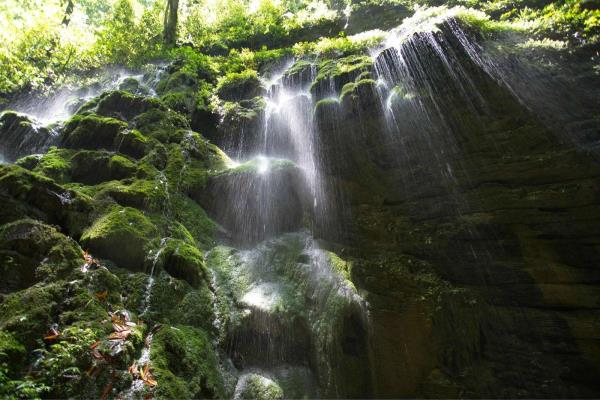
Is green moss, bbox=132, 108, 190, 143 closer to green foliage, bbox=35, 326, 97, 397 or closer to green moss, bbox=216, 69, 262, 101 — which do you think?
green moss, bbox=216, 69, 262, 101

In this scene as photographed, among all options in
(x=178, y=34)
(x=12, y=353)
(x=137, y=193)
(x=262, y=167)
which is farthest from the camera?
(x=178, y=34)

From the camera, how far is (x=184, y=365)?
16.5 feet

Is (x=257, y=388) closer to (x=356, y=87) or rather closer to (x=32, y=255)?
(x=32, y=255)

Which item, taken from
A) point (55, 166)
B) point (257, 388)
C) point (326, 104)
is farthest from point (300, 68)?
point (257, 388)

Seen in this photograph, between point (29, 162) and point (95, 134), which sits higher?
point (95, 134)

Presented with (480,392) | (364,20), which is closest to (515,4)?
(364,20)

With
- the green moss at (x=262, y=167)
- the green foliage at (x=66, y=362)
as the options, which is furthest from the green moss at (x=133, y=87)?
the green foliage at (x=66, y=362)

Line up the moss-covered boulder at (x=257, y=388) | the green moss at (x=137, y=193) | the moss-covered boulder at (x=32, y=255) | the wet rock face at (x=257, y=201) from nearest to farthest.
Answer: the moss-covered boulder at (x=32, y=255)
the moss-covered boulder at (x=257, y=388)
the green moss at (x=137, y=193)
the wet rock face at (x=257, y=201)

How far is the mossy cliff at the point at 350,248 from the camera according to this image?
4953 millimetres

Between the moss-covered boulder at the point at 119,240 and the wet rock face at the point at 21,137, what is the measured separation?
17.3ft

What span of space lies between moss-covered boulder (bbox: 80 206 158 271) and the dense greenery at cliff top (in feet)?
28.9

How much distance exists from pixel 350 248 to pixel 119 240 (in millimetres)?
4650

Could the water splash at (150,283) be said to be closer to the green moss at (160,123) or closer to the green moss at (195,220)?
the green moss at (195,220)

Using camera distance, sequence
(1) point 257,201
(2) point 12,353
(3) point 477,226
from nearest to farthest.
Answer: (2) point 12,353 → (3) point 477,226 → (1) point 257,201
